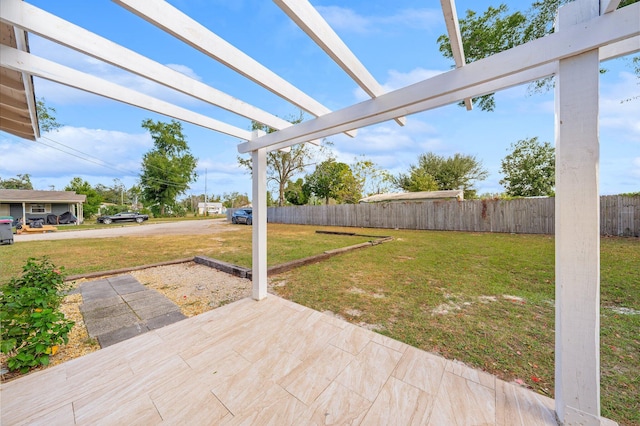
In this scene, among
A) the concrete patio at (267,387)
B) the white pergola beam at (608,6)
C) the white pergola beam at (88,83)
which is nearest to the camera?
the white pergola beam at (608,6)

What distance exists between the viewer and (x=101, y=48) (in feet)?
4.74

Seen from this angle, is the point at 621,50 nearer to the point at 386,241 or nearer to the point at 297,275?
the point at 297,275

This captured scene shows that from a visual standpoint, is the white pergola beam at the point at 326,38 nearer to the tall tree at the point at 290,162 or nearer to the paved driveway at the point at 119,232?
the paved driveway at the point at 119,232

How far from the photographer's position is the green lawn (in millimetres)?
1810

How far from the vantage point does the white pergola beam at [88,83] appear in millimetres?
1500

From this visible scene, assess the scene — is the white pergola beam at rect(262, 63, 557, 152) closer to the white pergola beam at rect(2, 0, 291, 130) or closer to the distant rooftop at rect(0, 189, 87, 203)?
the white pergola beam at rect(2, 0, 291, 130)

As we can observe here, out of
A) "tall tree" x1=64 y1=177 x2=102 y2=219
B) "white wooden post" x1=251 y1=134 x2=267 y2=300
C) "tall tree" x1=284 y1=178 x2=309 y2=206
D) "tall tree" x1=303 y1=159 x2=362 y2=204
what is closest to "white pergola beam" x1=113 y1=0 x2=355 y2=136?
"white wooden post" x1=251 y1=134 x2=267 y2=300

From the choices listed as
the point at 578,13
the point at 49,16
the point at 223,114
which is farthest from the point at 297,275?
the point at 578,13

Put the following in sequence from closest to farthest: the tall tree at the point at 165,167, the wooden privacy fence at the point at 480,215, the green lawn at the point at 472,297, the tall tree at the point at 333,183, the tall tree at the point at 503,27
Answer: the green lawn at the point at 472,297
the tall tree at the point at 503,27
the wooden privacy fence at the point at 480,215
the tall tree at the point at 333,183
the tall tree at the point at 165,167

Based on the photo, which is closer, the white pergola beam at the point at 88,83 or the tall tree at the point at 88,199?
the white pergola beam at the point at 88,83

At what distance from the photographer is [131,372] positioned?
5.72 ft

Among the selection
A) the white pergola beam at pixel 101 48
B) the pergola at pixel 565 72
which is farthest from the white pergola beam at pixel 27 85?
the white pergola beam at pixel 101 48

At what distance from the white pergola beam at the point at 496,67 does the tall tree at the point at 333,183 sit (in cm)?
1800

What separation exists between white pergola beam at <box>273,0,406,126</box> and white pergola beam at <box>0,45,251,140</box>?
4.99ft
